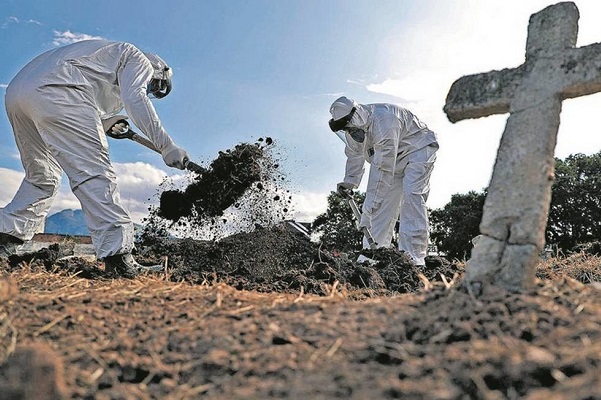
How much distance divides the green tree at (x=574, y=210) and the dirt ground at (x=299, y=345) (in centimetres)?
2044

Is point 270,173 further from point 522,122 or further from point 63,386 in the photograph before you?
point 63,386

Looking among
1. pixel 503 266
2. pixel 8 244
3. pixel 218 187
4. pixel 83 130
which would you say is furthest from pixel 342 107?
pixel 503 266

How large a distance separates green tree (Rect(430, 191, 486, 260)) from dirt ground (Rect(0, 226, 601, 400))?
19.8 meters

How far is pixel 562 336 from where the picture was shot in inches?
66.2

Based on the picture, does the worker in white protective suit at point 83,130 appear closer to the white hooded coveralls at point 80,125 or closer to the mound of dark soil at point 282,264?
the white hooded coveralls at point 80,125

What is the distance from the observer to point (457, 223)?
73.7 feet

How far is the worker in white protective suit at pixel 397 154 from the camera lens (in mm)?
7371

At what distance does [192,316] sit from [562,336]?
1321mm


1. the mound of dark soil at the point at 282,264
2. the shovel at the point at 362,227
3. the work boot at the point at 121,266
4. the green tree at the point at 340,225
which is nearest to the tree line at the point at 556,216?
the green tree at the point at 340,225

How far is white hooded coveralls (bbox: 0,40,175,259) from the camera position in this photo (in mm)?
4469

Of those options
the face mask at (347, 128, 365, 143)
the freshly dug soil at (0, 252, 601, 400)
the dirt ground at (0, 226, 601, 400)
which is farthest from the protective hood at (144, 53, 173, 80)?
the freshly dug soil at (0, 252, 601, 400)

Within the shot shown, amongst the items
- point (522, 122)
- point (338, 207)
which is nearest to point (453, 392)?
point (522, 122)

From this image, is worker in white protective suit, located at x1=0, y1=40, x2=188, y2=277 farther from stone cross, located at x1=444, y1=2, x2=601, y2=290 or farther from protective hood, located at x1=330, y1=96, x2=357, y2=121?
stone cross, located at x1=444, y1=2, x2=601, y2=290

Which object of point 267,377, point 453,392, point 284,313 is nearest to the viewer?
point 453,392
